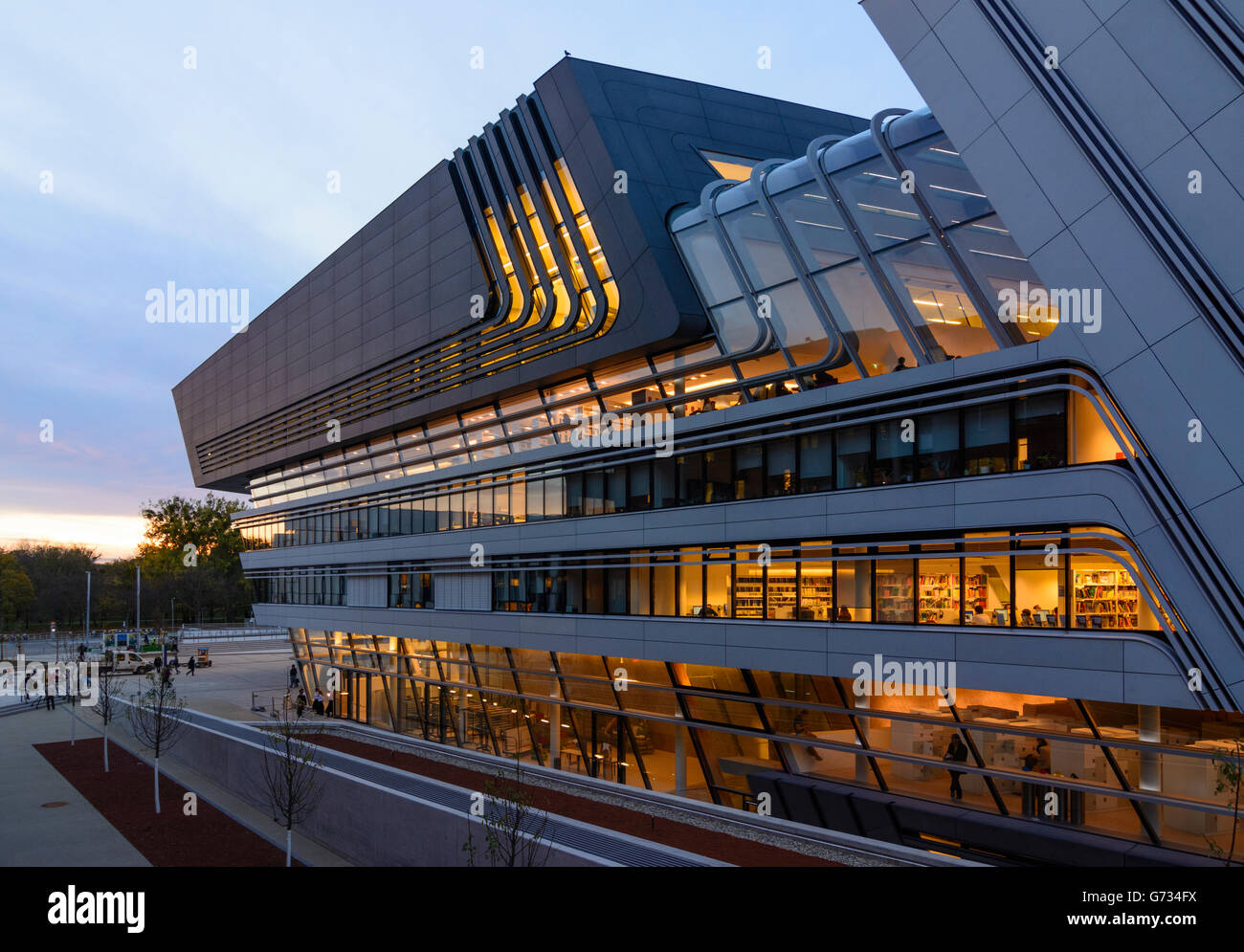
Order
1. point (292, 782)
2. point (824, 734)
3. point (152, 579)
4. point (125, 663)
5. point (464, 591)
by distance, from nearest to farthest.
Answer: point (292, 782) < point (824, 734) < point (464, 591) < point (125, 663) < point (152, 579)

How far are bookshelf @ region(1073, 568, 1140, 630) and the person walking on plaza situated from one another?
3.93 meters

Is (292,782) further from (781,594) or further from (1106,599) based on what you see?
(1106,599)

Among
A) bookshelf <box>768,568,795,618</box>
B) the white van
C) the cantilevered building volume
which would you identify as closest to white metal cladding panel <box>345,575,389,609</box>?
the cantilevered building volume

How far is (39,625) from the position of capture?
125 meters

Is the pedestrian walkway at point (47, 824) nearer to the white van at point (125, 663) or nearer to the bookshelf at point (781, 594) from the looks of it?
the bookshelf at point (781, 594)

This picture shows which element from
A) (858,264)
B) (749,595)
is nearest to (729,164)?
(858,264)

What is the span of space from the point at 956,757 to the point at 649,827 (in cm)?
682

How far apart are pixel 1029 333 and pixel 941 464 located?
326 cm

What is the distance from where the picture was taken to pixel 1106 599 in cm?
1752

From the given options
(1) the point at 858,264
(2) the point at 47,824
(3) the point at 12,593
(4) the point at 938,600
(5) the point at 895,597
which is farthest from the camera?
→ (3) the point at 12,593

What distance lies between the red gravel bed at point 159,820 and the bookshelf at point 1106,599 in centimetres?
1807

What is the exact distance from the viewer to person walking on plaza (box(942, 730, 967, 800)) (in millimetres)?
20016
